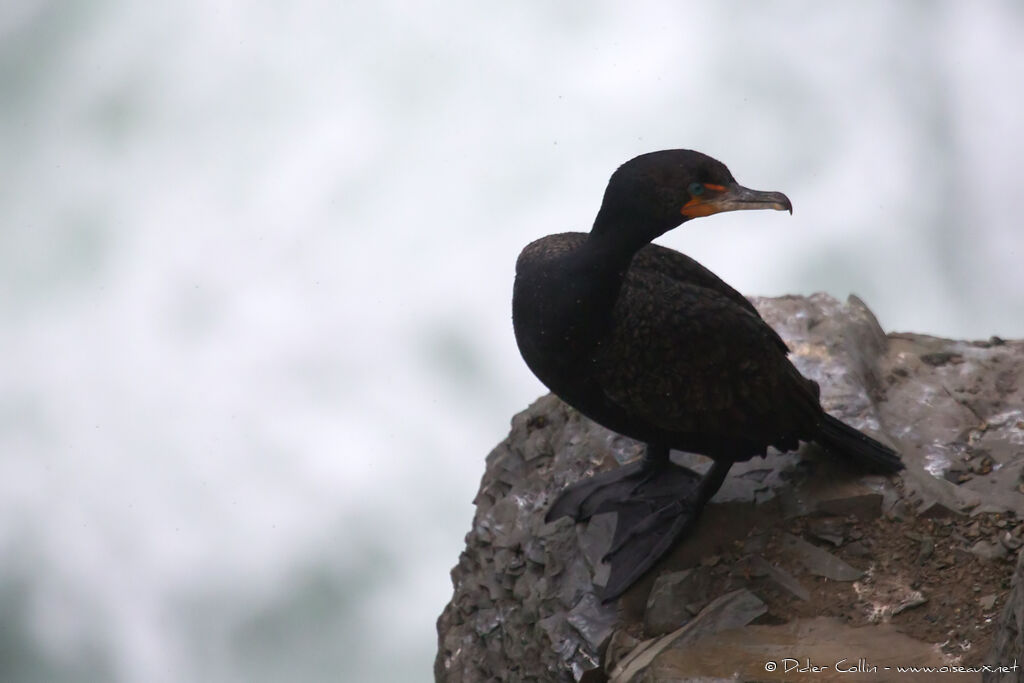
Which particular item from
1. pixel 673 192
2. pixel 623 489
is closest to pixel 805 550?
pixel 623 489

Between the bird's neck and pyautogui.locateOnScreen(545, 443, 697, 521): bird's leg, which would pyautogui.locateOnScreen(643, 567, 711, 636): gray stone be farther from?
the bird's neck

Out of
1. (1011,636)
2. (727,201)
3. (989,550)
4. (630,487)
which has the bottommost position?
(1011,636)

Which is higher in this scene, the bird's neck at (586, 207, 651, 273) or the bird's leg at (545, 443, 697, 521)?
the bird's neck at (586, 207, 651, 273)

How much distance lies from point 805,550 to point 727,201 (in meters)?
1.47

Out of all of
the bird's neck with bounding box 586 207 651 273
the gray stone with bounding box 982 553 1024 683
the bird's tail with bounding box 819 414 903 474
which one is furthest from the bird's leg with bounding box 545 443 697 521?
the gray stone with bounding box 982 553 1024 683

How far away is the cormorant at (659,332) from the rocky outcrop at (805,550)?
363 millimetres

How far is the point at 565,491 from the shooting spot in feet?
17.1

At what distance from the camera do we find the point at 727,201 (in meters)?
4.02

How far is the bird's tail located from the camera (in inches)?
185

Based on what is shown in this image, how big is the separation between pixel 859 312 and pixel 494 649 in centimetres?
246

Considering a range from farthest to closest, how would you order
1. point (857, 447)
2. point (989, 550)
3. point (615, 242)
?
point (857, 447), point (989, 550), point (615, 242)

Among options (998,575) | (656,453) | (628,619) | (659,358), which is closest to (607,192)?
(659,358)

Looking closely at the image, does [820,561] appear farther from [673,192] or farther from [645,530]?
[673,192]

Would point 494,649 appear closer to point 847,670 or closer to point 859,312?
point 847,670
